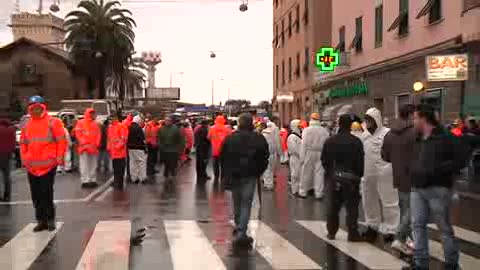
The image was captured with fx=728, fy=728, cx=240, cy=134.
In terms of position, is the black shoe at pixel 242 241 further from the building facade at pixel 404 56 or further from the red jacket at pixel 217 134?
the red jacket at pixel 217 134

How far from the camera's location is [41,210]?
10922 millimetres

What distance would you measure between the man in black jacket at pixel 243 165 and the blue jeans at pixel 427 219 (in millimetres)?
2643

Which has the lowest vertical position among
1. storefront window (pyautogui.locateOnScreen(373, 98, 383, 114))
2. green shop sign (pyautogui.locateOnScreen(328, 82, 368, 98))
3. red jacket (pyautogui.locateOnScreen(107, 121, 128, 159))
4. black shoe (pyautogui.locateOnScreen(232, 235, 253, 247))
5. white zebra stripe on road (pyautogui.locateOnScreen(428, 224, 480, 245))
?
white zebra stripe on road (pyautogui.locateOnScreen(428, 224, 480, 245))

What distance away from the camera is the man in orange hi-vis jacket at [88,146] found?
723 inches

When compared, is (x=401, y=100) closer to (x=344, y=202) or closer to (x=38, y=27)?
(x=344, y=202)

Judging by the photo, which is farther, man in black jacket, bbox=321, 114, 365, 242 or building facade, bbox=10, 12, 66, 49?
building facade, bbox=10, 12, 66, 49

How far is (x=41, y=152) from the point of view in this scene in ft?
35.0

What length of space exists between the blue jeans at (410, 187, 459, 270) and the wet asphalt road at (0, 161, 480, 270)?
2.10ft

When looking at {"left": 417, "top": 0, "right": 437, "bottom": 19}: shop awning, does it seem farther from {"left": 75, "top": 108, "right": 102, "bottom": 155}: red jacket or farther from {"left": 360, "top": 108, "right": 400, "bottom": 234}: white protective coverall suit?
{"left": 360, "top": 108, "right": 400, "bottom": 234}: white protective coverall suit

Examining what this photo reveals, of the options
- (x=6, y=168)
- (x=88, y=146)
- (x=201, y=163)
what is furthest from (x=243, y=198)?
(x=201, y=163)

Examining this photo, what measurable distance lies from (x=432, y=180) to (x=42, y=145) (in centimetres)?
578

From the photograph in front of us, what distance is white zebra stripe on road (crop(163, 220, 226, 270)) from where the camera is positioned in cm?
856

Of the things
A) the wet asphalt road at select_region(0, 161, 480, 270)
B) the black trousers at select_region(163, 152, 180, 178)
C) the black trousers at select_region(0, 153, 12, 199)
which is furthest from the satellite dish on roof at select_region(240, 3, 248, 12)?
the black trousers at select_region(0, 153, 12, 199)

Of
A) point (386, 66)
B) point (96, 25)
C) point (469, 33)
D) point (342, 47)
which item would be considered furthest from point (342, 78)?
point (96, 25)
